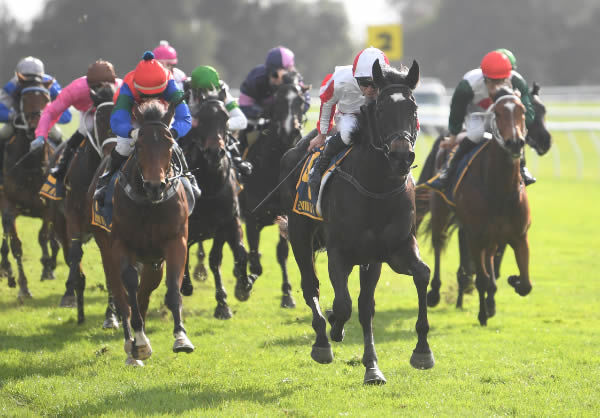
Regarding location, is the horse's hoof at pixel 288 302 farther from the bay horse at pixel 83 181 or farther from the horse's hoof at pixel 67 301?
the horse's hoof at pixel 67 301

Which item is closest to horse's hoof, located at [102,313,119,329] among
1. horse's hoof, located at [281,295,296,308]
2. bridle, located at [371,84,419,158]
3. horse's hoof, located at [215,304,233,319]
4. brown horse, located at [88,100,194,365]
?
horse's hoof, located at [215,304,233,319]

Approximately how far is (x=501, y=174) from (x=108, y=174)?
3.52m

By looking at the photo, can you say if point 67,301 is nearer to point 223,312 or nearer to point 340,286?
point 223,312

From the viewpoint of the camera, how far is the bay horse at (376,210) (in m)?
5.88

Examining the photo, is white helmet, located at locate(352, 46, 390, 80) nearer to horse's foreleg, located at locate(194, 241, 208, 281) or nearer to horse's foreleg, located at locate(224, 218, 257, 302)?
horse's foreleg, located at locate(224, 218, 257, 302)

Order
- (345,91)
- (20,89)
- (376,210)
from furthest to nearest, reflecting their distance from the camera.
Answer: (20,89) < (345,91) < (376,210)

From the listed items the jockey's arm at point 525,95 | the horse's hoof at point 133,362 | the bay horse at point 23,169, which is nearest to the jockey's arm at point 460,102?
the jockey's arm at point 525,95

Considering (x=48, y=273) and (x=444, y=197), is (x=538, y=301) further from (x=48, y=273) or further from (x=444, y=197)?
(x=48, y=273)

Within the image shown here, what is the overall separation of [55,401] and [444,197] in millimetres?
4928

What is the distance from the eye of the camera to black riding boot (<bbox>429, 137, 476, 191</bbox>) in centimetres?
926

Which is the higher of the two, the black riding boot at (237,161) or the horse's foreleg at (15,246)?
the black riding boot at (237,161)

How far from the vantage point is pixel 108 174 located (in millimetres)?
7348

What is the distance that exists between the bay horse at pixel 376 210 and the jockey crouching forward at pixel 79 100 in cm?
319

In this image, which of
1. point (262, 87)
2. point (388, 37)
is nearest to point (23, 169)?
point (262, 87)
